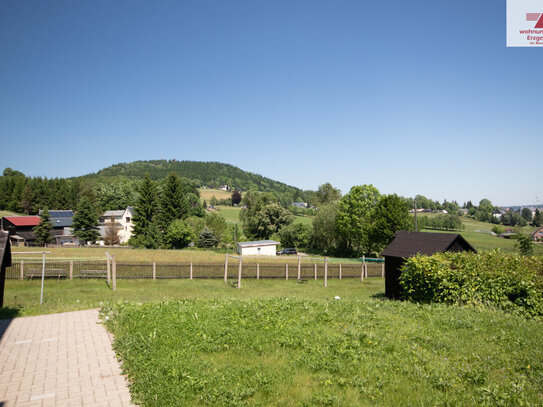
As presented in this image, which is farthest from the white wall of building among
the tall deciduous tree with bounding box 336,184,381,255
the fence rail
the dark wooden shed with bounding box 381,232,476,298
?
the dark wooden shed with bounding box 381,232,476,298

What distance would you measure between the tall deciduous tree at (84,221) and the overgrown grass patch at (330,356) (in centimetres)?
5919

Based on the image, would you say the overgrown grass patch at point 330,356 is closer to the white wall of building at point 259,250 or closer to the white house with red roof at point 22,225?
the white wall of building at point 259,250

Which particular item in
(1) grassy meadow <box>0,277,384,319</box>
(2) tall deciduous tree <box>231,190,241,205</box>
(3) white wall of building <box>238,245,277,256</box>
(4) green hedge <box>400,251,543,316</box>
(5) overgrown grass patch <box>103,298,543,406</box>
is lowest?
(3) white wall of building <box>238,245,277,256</box>

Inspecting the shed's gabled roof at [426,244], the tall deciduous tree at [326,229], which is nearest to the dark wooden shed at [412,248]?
the shed's gabled roof at [426,244]

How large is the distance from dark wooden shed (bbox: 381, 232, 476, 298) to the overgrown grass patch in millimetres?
7645

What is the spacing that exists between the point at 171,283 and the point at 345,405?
60.7 ft

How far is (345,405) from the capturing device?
5004 mm

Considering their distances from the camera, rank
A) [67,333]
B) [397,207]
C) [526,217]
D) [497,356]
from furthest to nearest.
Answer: [526,217], [397,207], [67,333], [497,356]

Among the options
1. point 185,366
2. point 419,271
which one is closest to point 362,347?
point 185,366

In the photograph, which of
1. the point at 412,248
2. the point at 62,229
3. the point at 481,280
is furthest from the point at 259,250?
the point at 62,229

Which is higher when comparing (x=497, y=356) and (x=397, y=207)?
(x=397, y=207)

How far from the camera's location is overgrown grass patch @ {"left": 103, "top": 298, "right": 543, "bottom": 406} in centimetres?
529

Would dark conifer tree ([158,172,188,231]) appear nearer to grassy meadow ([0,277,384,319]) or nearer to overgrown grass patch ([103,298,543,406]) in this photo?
grassy meadow ([0,277,384,319])

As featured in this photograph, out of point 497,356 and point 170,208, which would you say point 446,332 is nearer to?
point 497,356
